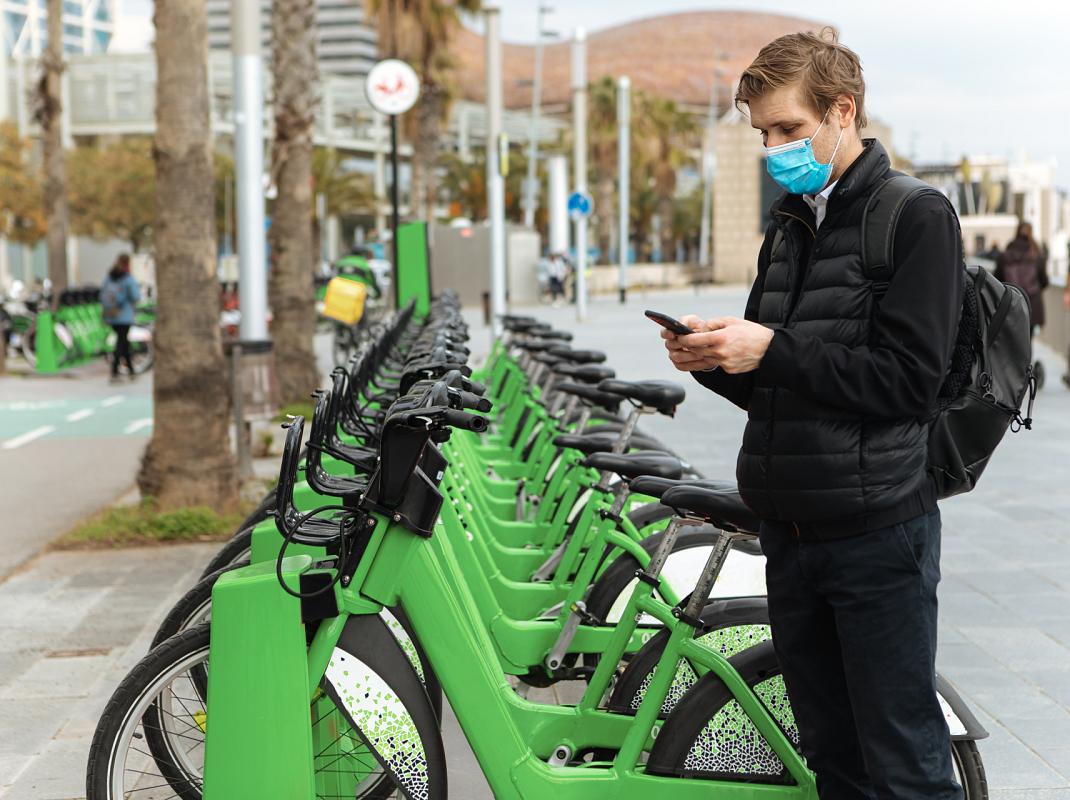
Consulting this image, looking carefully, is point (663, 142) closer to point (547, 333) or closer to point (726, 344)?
point (547, 333)

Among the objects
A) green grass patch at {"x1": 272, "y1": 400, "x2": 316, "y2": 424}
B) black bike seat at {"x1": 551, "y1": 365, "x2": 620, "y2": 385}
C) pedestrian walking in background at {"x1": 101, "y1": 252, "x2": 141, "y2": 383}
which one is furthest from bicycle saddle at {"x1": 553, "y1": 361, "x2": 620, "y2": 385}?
pedestrian walking in background at {"x1": 101, "y1": 252, "x2": 141, "y2": 383}

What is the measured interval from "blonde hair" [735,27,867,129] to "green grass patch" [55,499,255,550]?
5.52 meters

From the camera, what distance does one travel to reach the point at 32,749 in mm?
4305

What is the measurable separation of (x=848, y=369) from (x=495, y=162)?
1913 centimetres

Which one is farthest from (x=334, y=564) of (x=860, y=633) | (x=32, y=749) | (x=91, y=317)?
(x=91, y=317)

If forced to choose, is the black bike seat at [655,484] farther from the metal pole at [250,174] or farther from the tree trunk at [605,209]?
the tree trunk at [605,209]

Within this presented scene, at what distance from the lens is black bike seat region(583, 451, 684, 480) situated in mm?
3584

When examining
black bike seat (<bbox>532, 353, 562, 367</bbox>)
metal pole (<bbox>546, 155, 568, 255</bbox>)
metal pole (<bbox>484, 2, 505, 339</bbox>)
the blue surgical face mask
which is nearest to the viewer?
the blue surgical face mask

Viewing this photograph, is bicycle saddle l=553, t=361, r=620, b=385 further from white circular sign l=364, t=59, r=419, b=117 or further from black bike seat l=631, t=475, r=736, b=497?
white circular sign l=364, t=59, r=419, b=117

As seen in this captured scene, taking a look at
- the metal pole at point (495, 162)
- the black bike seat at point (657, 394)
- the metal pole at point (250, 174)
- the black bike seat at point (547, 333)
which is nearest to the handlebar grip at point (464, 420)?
the black bike seat at point (657, 394)

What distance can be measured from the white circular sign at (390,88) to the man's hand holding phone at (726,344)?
11036 mm

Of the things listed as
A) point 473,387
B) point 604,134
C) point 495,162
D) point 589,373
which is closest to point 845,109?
point 473,387

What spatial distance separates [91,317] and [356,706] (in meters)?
20.4

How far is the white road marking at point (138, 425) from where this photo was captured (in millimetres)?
13166
